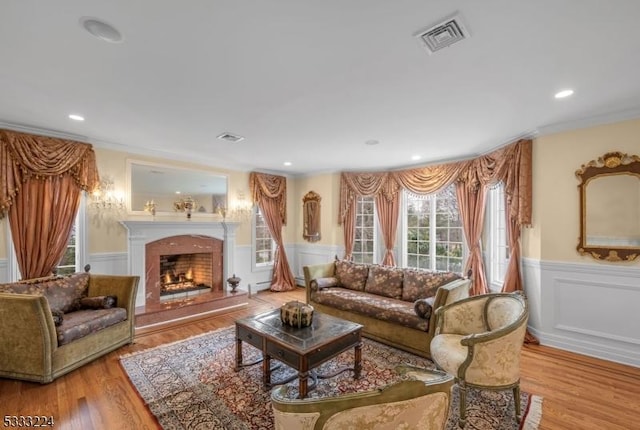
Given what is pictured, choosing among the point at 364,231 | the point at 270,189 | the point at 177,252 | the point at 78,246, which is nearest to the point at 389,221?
the point at 364,231

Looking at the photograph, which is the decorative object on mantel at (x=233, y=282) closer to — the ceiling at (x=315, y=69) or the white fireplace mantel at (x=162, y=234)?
the white fireplace mantel at (x=162, y=234)

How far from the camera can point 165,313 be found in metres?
4.24

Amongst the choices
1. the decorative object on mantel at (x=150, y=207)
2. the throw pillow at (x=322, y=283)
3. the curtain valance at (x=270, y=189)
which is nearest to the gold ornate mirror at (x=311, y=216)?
the curtain valance at (x=270, y=189)

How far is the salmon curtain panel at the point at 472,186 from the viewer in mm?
3705

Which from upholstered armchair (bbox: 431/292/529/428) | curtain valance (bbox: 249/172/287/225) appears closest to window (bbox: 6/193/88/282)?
curtain valance (bbox: 249/172/287/225)

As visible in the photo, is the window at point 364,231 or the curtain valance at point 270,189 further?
the window at point 364,231

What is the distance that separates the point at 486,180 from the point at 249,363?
4.14m

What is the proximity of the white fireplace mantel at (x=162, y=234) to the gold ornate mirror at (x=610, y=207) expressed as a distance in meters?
5.22

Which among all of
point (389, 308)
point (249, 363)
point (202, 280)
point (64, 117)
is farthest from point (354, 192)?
point (64, 117)

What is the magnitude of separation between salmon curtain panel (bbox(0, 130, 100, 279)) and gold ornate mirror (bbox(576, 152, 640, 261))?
6336 millimetres

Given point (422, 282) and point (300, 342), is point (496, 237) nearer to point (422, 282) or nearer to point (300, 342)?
point (422, 282)

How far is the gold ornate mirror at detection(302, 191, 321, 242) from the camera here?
648 centimetres

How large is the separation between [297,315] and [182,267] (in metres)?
3.38

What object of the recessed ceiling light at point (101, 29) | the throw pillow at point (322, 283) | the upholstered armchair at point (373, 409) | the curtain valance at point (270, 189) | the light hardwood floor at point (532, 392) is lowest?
the light hardwood floor at point (532, 392)
